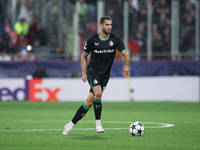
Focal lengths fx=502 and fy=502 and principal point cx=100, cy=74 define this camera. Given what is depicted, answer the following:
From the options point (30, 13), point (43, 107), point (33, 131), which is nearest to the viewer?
point (33, 131)

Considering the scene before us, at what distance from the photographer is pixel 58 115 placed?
1510 centimetres

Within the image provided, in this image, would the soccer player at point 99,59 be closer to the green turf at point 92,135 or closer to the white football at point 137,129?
the green turf at point 92,135

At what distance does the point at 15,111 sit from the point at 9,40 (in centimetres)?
852

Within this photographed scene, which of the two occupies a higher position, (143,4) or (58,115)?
(143,4)

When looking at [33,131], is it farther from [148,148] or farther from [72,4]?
[72,4]

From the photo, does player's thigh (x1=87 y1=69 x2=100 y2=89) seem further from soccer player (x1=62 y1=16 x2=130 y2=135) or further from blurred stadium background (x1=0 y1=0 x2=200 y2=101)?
blurred stadium background (x1=0 y1=0 x2=200 y2=101)

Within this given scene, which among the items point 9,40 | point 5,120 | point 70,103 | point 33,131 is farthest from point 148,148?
point 9,40

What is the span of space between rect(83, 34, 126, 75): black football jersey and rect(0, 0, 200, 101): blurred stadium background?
11.2 metres

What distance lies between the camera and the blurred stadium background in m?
21.5

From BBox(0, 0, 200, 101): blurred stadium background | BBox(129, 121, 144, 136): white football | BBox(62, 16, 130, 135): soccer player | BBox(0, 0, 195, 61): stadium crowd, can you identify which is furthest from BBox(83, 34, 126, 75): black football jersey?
BBox(0, 0, 195, 61): stadium crowd

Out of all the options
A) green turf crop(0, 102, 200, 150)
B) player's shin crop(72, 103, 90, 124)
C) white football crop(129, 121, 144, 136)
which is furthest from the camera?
player's shin crop(72, 103, 90, 124)

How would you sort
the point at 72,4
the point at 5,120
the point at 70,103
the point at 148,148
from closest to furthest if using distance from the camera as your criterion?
the point at 148,148 → the point at 5,120 → the point at 70,103 → the point at 72,4

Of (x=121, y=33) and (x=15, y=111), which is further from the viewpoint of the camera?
(x=121, y=33)

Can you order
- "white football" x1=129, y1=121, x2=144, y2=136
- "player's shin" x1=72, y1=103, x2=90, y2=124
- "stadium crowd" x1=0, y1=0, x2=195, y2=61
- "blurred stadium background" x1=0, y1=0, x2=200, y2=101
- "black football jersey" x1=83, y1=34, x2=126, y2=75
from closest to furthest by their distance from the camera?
"white football" x1=129, y1=121, x2=144, y2=136 < "player's shin" x1=72, y1=103, x2=90, y2=124 < "black football jersey" x1=83, y1=34, x2=126, y2=75 < "blurred stadium background" x1=0, y1=0, x2=200, y2=101 < "stadium crowd" x1=0, y1=0, x2=195, y2=61
